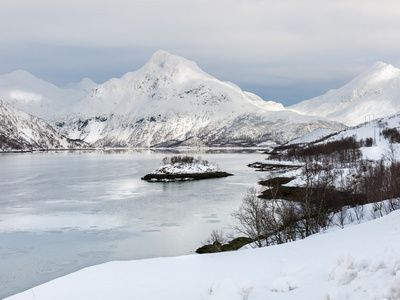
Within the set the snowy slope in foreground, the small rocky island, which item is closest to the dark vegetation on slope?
the snowy slope in foreground

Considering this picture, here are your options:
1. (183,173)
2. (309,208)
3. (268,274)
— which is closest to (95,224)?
(309,208)

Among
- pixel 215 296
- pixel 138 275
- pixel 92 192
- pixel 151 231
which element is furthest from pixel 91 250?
pixel 92 192

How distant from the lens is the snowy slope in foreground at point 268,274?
9.41 meters

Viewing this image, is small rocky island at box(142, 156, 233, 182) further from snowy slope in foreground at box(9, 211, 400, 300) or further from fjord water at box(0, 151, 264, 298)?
snowy slope in foreground at box(9, 211, 400, 300)

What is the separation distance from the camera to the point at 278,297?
10.0 meters

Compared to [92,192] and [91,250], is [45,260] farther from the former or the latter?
[92,192]

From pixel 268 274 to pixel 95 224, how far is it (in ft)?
86.0

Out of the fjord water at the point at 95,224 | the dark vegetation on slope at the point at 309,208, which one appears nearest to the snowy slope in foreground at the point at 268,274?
the fjord water at the point at 95,224

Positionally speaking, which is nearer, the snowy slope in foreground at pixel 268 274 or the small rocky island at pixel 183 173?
the snowy slope in foreground at pixel 268 274

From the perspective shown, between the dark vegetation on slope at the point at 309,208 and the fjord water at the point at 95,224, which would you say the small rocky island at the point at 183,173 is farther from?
the dark vegetation on slope at the point at 309,208

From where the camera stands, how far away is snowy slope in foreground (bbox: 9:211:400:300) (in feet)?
30.9

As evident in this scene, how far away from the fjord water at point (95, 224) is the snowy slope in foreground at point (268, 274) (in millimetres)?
7445

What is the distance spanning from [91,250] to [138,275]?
1314 centimetres

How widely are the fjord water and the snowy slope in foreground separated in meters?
7.45
